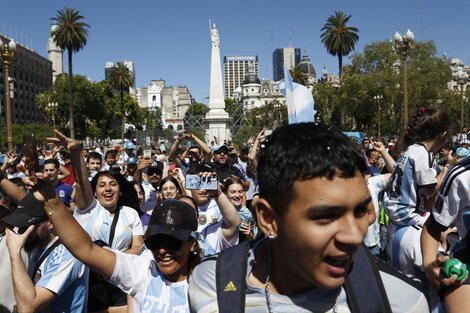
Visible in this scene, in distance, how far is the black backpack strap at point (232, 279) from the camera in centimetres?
164

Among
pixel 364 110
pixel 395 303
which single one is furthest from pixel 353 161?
pixel 364 110

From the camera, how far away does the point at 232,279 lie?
169cm

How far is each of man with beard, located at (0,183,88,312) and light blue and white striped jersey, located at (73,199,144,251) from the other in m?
0.76

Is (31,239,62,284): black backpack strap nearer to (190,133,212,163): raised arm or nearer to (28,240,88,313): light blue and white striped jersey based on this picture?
(28,240,88,313): light blue and white striped jersey

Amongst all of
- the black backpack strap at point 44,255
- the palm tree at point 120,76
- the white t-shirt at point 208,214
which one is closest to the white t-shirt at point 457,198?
the black backpack strap at point 44,255

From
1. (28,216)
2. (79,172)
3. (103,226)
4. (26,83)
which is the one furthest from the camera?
(26,83)

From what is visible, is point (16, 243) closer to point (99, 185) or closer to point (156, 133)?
point (99, 185)

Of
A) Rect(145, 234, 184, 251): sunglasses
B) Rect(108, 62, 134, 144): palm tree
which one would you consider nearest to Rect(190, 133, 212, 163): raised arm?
Rect(145, 234, 184, 251): sunglasses

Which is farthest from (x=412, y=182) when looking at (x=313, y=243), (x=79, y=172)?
(x=79, y=172)

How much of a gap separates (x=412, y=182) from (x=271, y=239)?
6.34ft

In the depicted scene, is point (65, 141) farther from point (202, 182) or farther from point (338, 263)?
point (338, 263)

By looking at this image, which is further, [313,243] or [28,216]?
[28,216]

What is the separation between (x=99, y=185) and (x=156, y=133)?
168ft

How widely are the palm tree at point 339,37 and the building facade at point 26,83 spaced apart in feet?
223
